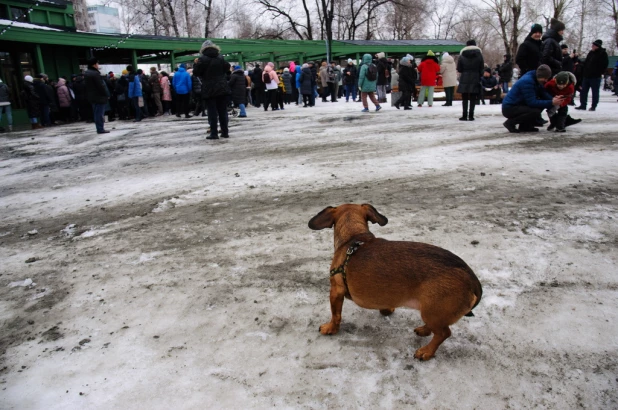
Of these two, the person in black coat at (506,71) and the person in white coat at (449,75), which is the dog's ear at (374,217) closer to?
the person in white coat at (449,75)

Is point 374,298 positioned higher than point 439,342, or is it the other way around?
point 374,298

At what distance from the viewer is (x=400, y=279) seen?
76.2 inches

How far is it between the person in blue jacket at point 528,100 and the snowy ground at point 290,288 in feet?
4.79

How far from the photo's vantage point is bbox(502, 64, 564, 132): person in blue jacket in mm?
7152

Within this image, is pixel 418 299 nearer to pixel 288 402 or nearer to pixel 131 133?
pixel 288 402

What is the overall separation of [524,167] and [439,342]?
4097 millimetres

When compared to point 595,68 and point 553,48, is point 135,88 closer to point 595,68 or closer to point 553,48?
point 553,48

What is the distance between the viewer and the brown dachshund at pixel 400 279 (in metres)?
1.83

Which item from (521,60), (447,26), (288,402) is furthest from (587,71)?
(447,26)

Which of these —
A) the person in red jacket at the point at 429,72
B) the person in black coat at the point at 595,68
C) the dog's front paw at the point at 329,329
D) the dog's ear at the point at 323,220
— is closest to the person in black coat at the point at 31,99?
the person in red jacket at the point at 429,72

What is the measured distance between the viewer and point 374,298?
2029 millimetres

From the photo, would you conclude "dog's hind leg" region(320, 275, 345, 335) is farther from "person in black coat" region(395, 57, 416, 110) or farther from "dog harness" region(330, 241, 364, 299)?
"person in black coat" region(395, 57, 416, 110)

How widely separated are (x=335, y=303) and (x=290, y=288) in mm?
618

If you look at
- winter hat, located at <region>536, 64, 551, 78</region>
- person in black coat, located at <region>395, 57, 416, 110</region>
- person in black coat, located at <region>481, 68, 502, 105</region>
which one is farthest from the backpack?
winter hat, located at <region>536, 64, 551, 78</region>
